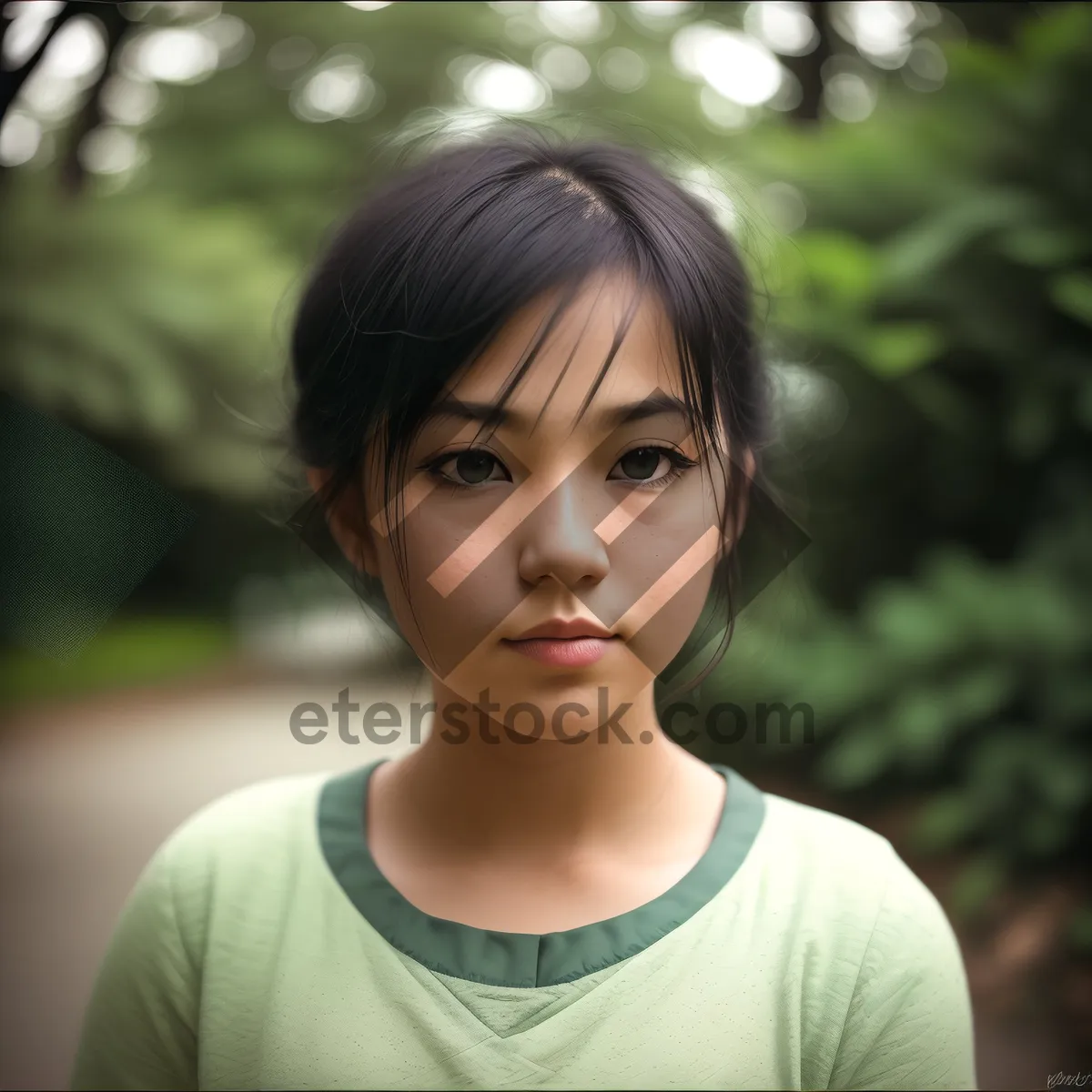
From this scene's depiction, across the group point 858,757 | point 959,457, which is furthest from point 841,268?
point 858,757

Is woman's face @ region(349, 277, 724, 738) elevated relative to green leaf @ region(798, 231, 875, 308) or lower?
lower

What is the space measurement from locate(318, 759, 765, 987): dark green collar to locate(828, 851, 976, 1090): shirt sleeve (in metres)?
0.11

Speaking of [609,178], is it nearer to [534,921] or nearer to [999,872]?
[534,921]

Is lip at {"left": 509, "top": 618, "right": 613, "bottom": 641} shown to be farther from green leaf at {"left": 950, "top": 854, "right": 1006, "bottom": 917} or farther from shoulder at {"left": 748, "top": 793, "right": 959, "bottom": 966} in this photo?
green leaf at {"left": 950, "top": 854, "right": 1006, "bottom": 917}

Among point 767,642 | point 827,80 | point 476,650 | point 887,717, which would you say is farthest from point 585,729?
point 827,80

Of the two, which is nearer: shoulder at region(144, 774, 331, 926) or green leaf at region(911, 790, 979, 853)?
→ shoulder at region(144, 774, 331, 926)

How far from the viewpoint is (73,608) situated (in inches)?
26.0

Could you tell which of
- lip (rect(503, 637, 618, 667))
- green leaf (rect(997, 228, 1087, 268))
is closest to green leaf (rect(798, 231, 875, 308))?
green leaf (rect(997, 228, 1087, 268))

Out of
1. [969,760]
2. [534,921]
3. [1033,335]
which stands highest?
[1033,335]

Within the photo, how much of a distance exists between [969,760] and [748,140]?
1.25 m

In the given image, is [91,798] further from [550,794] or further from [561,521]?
[561,521]

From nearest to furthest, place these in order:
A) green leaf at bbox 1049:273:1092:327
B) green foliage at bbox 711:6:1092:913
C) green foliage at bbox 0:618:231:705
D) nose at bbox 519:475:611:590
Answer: nose at bbox 519:475:611:590, green foliage at bbox 0:618:231:705, green leaf at bbox 1049:273:1092:327, green foliage at bbox 711:6:1092:913

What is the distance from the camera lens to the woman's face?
0.57m

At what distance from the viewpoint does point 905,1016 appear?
610 millimetres
